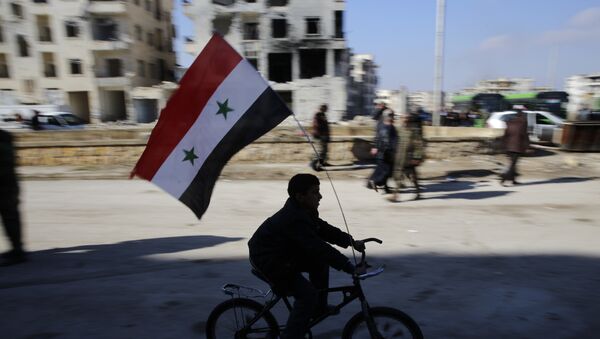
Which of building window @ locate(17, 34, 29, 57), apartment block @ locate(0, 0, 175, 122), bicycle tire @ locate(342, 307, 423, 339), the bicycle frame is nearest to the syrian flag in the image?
the bicycle frame

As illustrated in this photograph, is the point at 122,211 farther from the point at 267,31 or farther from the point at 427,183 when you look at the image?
the point at 267,31

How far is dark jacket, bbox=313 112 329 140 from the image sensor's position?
1056 centimetres

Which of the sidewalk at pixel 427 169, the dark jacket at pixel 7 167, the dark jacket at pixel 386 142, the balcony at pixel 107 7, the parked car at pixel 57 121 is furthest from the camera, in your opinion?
the balcony at pixel 107 7

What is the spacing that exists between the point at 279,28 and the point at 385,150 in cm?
3189

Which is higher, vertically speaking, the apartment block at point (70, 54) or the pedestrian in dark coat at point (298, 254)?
the apartment block at point (70, 54)

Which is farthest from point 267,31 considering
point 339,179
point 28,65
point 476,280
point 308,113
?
point 476,280

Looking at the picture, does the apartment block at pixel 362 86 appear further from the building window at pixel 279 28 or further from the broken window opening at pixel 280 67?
the building window at pixel 279 28

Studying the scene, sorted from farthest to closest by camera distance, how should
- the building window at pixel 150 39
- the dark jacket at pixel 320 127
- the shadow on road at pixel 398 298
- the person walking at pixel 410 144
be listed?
the building window at pixel 150 39 → the dark jacket at pixel 320 127 → the person walking at pixel 410 144 → the shadow on road at pixel 398 298

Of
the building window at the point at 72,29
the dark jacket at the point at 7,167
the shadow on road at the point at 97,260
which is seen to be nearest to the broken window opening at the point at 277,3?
the building window at the point at 72,29

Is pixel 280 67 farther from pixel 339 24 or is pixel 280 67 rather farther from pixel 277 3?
pixel 339 24

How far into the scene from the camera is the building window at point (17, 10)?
118 ft

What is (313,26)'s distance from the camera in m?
36.9

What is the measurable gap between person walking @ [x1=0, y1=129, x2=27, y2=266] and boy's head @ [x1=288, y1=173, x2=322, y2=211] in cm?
397

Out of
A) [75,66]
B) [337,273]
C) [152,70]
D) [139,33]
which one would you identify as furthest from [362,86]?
[337,273]
